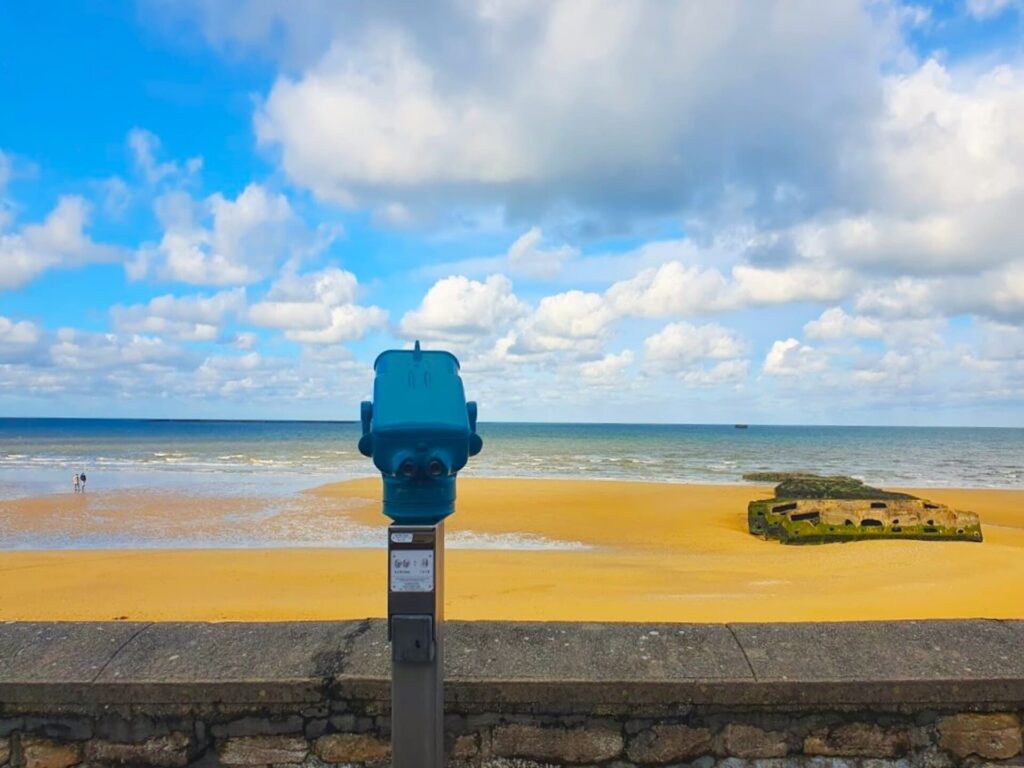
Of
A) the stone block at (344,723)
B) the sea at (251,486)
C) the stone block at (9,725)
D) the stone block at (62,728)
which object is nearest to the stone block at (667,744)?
the stone block at (344,723)

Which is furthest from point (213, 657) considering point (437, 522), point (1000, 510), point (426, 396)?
point (1000, 510)

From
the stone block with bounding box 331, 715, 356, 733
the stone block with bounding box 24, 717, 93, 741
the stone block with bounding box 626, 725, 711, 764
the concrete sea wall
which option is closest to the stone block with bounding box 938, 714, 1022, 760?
the concrete sea wall

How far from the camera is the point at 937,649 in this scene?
9.12ft

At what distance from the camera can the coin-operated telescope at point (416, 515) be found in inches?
87.7

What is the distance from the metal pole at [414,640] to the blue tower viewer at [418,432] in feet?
0.27

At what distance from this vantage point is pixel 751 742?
2.61 metres

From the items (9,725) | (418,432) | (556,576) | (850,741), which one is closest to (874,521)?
(556,576)

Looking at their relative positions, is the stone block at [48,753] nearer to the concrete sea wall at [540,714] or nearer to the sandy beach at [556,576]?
the concrete sea wall at [540,714]

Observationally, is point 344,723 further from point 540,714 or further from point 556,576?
point 556,576

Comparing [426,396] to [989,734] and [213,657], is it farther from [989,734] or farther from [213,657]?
[989,734]

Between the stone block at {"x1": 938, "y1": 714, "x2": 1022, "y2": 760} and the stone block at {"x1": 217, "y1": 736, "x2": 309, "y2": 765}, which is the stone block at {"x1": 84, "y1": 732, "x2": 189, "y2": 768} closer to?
the stone block at {"x1": 217, "y1": 736, "x2": 309, "y2": 765}

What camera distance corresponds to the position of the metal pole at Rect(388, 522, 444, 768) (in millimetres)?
2256

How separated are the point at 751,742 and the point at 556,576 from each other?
7636 mm

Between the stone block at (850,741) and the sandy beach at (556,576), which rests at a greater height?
the stone block at (850,741)
